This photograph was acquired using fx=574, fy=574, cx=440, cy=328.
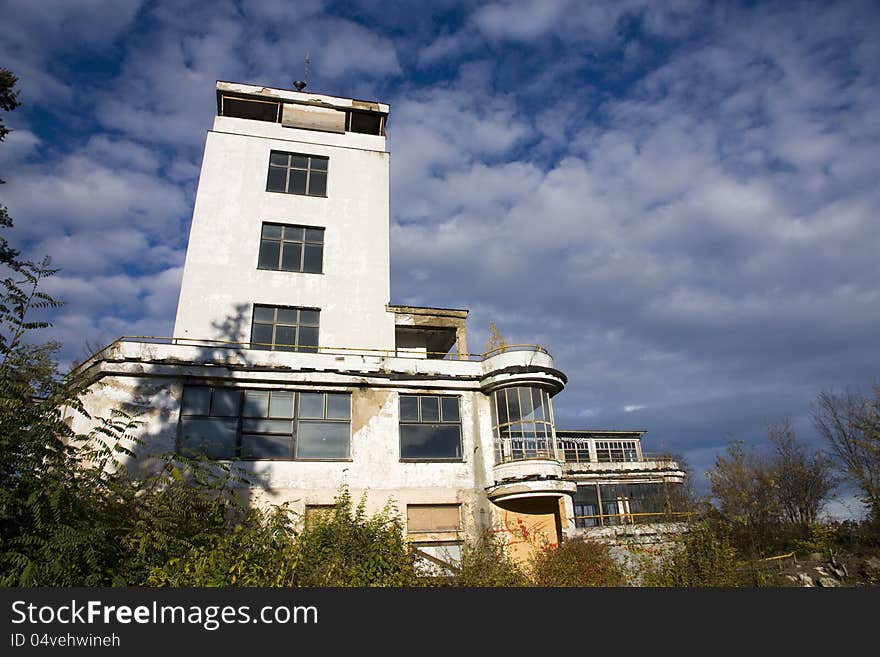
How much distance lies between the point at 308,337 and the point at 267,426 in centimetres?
445

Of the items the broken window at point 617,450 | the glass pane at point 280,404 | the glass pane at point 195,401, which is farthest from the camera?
the broken window at point 617,450

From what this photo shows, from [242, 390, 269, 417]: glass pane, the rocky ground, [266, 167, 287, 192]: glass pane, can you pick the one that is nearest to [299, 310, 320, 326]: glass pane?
[242, 390, 269, 417]: glass pane

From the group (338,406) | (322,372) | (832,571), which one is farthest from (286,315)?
(832,571)

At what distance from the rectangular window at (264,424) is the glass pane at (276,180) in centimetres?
1011

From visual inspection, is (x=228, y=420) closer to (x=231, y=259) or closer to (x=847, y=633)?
(x=231, y=259)

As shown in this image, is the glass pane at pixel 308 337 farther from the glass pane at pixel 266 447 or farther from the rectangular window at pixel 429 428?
the rectangular window at pixel 429 428

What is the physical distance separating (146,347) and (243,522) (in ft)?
22.4

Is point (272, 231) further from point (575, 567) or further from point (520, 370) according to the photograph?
point (575, 567)

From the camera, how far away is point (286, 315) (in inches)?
885

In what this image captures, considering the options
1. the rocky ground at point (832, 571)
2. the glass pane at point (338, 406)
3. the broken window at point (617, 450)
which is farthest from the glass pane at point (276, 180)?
the broken window at point (617, 450)

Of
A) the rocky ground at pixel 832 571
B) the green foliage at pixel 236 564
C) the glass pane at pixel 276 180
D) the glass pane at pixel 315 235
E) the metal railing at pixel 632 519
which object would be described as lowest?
the rocky ground at pixel 832 571

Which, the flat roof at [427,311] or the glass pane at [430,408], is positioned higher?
the flat roof at [427,311]

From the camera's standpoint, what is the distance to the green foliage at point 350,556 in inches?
449

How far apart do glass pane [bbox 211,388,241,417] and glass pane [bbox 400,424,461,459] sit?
556cm
